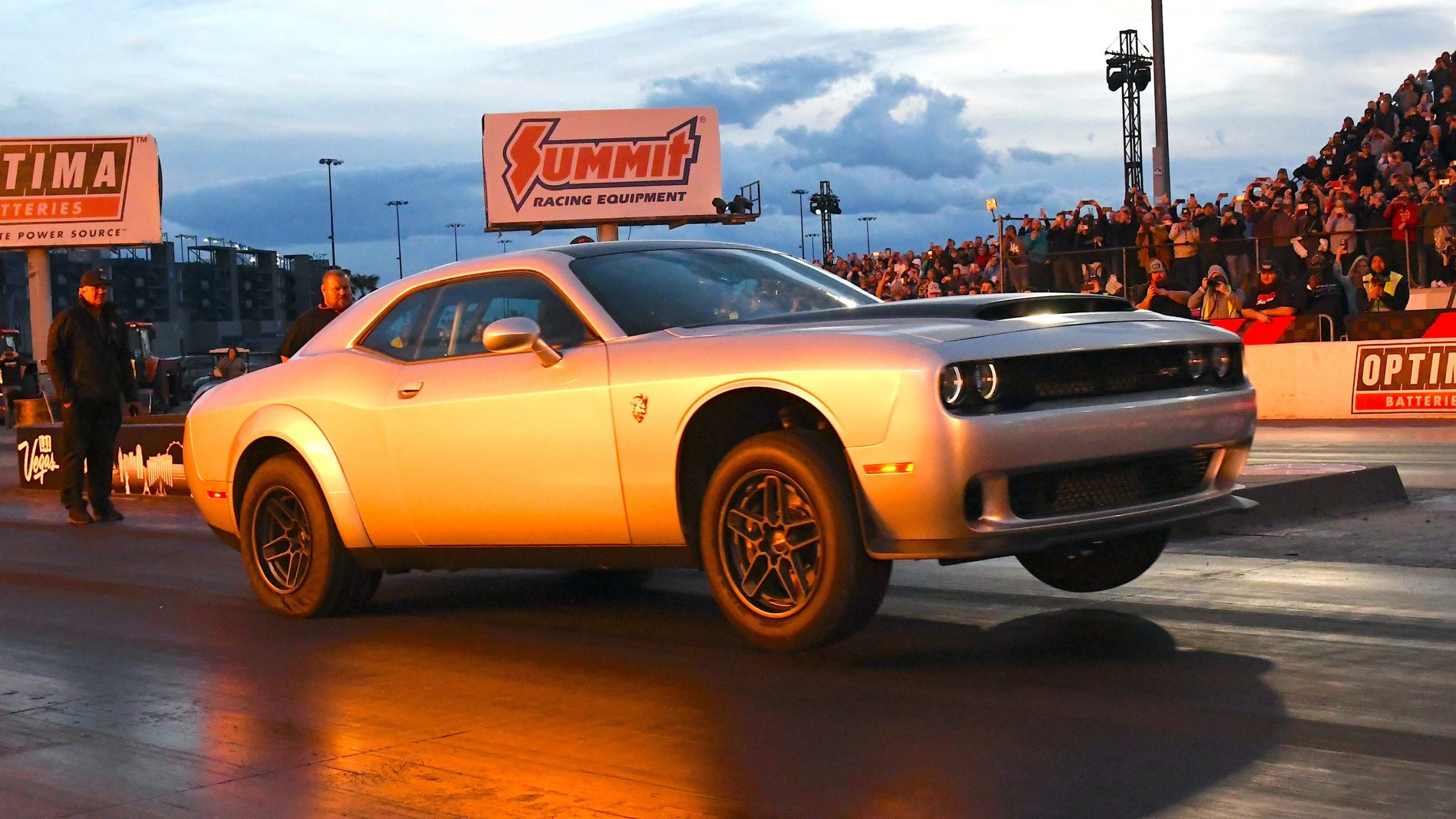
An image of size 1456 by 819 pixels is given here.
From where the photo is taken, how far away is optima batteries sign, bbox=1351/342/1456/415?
1856 centimetres

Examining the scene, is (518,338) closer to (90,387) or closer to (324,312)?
A: (324,312)

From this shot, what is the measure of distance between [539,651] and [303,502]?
1537mm

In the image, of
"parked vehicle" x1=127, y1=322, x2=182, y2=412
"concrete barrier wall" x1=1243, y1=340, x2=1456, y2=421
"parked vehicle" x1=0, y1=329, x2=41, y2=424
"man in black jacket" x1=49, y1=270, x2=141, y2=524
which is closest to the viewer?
"man in black jacket" x1=49, y1=270, x2=141, y2=524

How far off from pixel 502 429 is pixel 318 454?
1.18 metres

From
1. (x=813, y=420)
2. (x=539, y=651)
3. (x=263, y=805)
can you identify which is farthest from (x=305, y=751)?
(x=813, y=420)

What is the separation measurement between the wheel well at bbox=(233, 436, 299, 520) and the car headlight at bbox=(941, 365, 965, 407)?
3578 millimetres

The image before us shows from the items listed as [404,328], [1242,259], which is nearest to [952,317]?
[404,328]

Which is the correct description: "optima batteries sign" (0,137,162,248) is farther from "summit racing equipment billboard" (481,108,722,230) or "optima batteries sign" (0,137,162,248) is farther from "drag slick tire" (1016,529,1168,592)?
Result: "drag slick tire" (1016,529,1168,592)

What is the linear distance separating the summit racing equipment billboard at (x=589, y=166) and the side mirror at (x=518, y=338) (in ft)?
120

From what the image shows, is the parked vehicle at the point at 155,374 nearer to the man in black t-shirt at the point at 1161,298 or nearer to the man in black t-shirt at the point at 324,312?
the man in black t-shirt at the point at 1161,298

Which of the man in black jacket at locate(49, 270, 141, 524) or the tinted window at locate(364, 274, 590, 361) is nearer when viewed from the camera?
the tinted window at locate(364, 274, 590, 361)

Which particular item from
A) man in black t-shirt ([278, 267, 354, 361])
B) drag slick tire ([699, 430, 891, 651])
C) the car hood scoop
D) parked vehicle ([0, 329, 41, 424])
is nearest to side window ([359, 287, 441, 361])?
the car hood scoop

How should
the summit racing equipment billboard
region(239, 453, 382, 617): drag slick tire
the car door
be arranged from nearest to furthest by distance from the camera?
1. the car door
2. region(239, 453, 382, 617): drag slick tire
3. the summit racing equipment billboard

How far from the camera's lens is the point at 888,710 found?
5.09m
